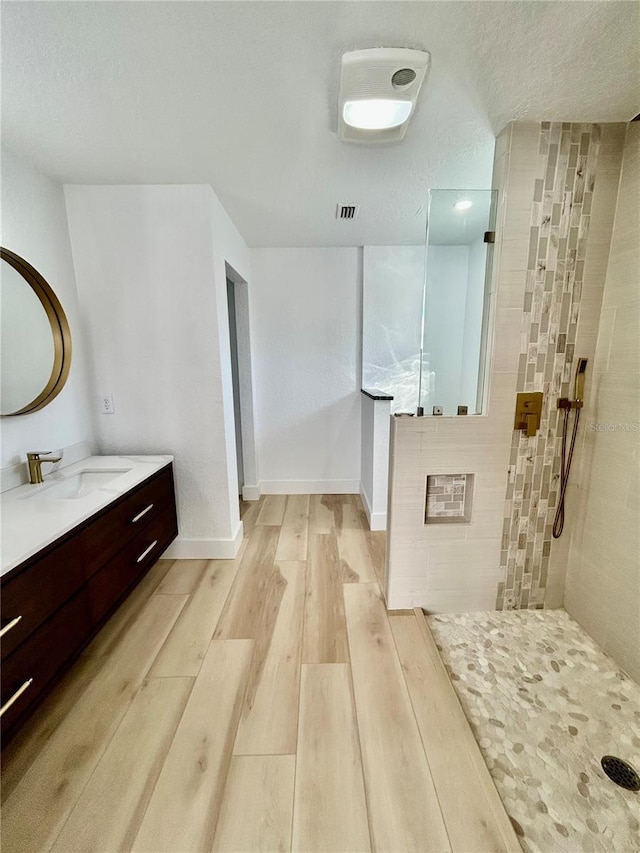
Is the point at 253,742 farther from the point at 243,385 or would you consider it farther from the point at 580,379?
the point at 243,385

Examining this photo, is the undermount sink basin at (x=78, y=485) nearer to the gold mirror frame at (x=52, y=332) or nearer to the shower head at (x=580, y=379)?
the gold mirror frame at (x=52, y=332)

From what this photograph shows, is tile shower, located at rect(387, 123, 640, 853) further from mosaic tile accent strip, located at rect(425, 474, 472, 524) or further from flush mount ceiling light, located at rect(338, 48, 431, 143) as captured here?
flush mount ceiling light, located at rect(338, 48, 431, 143)

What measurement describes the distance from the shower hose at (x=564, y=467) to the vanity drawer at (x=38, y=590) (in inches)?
88.2

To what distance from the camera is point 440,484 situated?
1.70 metres

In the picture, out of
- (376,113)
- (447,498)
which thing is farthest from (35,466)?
(376,113)

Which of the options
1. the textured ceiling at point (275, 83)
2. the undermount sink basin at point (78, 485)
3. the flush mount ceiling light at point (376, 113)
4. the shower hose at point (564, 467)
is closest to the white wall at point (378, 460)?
the shower hose at point (564, 467)

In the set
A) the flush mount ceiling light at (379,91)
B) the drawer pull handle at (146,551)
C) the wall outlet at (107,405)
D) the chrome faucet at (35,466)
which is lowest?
the drawer pull handle at (146,551)

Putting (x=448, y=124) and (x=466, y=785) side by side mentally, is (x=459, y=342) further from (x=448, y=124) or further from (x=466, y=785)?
(x=466, y=785)

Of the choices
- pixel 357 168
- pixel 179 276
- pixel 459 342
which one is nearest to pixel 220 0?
pixel 357 168

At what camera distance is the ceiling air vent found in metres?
2.10

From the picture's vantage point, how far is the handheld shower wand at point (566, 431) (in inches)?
60.8

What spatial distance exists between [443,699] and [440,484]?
2.99 ft

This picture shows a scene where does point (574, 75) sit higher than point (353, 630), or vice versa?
point (574, 75)

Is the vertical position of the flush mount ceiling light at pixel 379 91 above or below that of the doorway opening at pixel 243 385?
above
